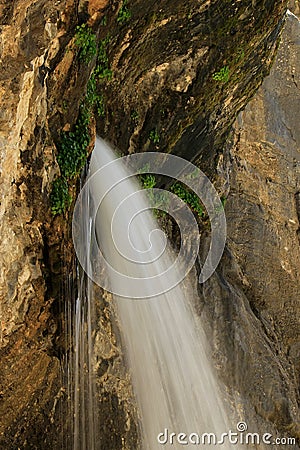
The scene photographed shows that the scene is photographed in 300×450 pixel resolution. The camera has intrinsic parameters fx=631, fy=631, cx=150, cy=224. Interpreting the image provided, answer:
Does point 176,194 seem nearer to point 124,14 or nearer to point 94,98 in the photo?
point 94,98

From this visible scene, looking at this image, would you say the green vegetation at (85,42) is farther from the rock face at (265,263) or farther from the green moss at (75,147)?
the rock face at (265,263)

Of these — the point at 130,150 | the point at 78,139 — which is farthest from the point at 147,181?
the point at 78,139

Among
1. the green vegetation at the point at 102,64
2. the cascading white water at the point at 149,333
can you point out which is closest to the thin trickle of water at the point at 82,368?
the cascading white water at the point at 149,333

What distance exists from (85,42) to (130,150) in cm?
275

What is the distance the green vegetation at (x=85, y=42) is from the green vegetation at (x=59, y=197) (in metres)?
1.21

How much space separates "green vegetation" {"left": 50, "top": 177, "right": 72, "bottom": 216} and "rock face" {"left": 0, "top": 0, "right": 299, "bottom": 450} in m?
0.09

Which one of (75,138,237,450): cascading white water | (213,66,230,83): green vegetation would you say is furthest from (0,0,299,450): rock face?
(75,138,237,450): cascading white water

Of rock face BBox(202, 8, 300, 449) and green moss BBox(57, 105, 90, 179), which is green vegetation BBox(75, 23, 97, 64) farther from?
rock face BBox(202, 8, 300, 449)

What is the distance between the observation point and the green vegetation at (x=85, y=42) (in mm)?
5847

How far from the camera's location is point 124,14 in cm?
686

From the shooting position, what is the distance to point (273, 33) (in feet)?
31.0

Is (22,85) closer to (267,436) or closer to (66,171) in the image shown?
(66,171)

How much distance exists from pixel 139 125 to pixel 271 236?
19.1 feet

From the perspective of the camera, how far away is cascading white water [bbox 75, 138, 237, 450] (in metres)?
7.65
